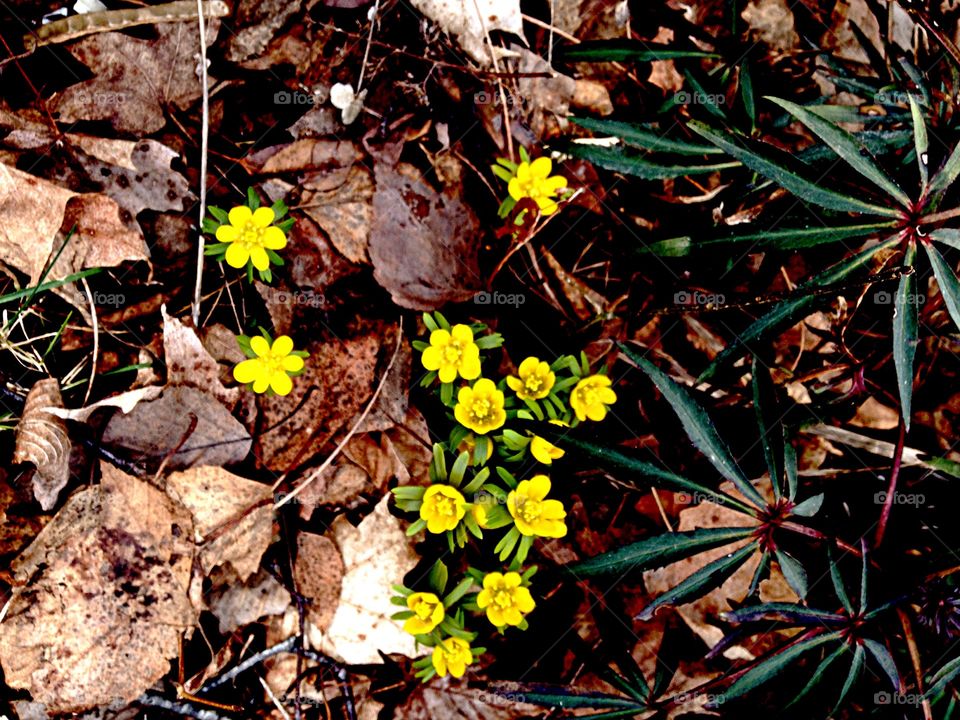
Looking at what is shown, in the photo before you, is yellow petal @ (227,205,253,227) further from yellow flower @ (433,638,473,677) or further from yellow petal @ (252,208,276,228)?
yellow flower @ (433,638,473,677)

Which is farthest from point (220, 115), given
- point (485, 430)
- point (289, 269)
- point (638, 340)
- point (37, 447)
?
point (638, 340)

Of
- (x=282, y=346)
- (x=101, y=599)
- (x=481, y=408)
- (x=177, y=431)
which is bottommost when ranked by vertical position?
(x=101, y=599)

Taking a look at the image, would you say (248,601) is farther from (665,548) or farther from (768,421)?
(768,421)

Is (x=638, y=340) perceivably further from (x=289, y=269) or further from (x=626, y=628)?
(x=289, y=269)

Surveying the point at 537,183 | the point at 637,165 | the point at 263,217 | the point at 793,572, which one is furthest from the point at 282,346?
the point at 793,572

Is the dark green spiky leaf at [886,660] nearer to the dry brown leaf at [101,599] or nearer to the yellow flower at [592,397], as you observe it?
the yellow flower at [592,397]

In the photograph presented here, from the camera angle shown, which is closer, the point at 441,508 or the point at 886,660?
the point at 886,660

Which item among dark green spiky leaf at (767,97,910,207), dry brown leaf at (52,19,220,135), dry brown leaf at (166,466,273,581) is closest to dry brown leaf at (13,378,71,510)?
dry brown leaf at (166,466,273,581)

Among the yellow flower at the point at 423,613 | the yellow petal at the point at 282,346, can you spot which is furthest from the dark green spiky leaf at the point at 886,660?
the yellow petal at the point at 282,346
